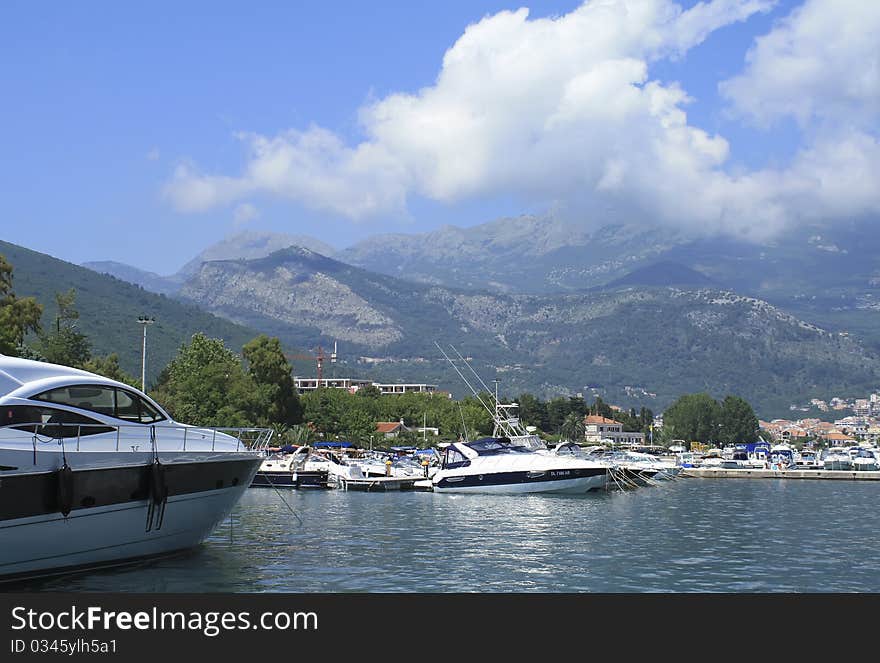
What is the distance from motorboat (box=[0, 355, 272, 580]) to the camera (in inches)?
938

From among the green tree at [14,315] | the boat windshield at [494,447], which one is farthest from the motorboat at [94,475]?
the green tree at [14,315]

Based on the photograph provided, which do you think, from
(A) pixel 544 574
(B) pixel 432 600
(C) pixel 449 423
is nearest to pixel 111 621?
(B) pixel 432 600

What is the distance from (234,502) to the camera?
32.1 metres

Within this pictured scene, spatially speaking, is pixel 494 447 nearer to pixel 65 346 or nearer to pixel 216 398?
Result: pixel 216 398

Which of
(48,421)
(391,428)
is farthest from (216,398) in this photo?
(48,421)

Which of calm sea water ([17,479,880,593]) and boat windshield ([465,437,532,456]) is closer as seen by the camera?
calm sea water ([17,479,880,593])

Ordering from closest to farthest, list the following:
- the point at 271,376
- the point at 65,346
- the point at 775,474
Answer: the point at 65,346
the point at 775,474
the point at 271,376

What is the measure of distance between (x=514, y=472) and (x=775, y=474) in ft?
182

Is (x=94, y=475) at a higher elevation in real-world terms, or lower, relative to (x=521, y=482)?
higher

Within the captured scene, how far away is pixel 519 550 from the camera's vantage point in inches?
1400

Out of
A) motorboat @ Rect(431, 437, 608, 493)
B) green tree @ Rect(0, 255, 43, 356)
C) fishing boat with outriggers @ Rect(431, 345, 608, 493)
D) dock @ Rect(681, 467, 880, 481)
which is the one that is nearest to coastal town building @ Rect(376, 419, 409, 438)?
dock @ Rect(681, 467, 880, 481)

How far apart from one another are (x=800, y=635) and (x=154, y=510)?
17503 mm

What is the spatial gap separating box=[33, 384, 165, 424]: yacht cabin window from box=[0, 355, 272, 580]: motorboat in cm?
3

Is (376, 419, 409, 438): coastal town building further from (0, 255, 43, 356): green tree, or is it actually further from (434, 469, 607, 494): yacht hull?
(434, 469, 607, 494): yacht hull
